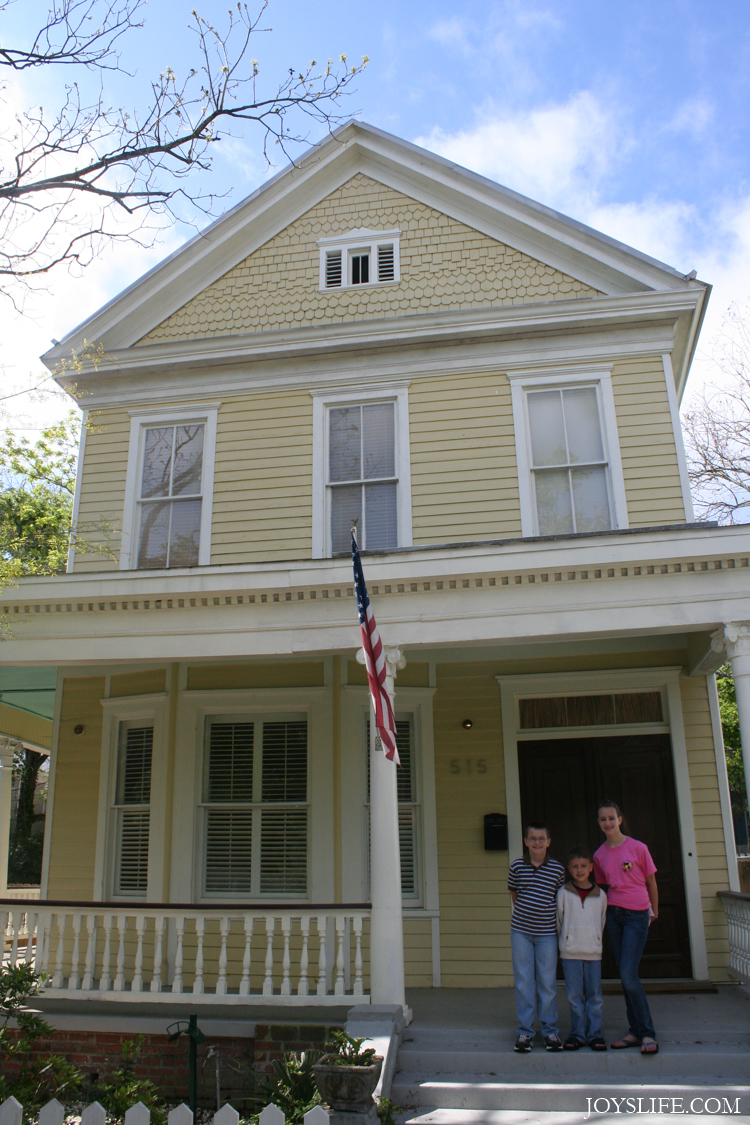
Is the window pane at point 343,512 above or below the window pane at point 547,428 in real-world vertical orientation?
below

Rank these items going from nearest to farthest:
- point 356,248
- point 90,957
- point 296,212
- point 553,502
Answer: point 90,957
point 553,502
point 356,248
point 296,212

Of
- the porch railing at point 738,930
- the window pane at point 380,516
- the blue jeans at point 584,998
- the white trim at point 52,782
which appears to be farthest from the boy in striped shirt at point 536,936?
the white trim at point 52,782

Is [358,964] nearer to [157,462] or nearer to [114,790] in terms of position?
[114,790]

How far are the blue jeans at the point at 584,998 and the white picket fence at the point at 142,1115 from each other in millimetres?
2248

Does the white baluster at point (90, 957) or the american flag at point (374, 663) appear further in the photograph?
the white baluster at point (90, 957)

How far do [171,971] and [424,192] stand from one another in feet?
28.4

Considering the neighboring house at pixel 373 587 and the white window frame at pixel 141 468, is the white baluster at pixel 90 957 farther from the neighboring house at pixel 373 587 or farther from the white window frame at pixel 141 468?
the white window frame at pixel 141 468

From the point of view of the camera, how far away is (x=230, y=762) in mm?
8438

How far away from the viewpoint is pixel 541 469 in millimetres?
8586

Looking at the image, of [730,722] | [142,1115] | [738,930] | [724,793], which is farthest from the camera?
[730,722]

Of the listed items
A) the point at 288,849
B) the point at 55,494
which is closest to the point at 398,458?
the point at 288,849

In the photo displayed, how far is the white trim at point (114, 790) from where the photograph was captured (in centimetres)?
812

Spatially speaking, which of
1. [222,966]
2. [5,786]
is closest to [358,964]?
[222,966]

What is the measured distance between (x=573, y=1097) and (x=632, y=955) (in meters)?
0.94
